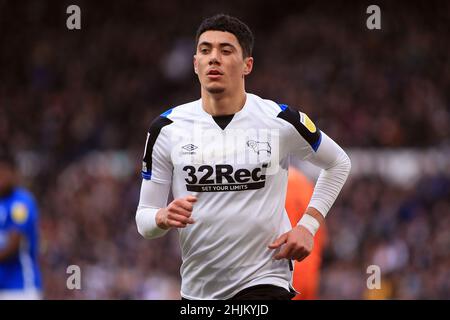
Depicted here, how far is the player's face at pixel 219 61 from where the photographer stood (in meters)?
5.19

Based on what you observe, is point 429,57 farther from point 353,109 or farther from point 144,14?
point 144,14

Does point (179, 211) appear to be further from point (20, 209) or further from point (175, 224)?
point (20, 209)

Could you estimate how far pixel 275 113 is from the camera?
209 inches

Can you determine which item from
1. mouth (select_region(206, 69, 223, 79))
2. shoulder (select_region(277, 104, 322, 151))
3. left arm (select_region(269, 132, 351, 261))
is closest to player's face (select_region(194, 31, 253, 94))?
mouth (select_region(206, 69, 223, 79))

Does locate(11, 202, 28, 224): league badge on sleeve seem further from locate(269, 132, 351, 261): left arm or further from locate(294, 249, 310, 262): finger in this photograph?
locate(294, 249, 310, 262): finger

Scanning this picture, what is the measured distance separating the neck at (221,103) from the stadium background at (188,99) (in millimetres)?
7472

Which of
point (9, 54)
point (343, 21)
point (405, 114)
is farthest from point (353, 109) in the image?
point (9, 54)

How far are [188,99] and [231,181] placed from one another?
15.7m

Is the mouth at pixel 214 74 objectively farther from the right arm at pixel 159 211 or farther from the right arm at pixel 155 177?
the right arm at pixel 159 211

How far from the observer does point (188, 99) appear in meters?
20.7

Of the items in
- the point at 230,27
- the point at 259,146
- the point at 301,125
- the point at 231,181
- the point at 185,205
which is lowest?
the point at 185,205

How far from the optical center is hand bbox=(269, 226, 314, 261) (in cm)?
501

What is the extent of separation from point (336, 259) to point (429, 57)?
595cm

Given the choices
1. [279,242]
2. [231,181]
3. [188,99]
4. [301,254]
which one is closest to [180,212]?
[231,181]
